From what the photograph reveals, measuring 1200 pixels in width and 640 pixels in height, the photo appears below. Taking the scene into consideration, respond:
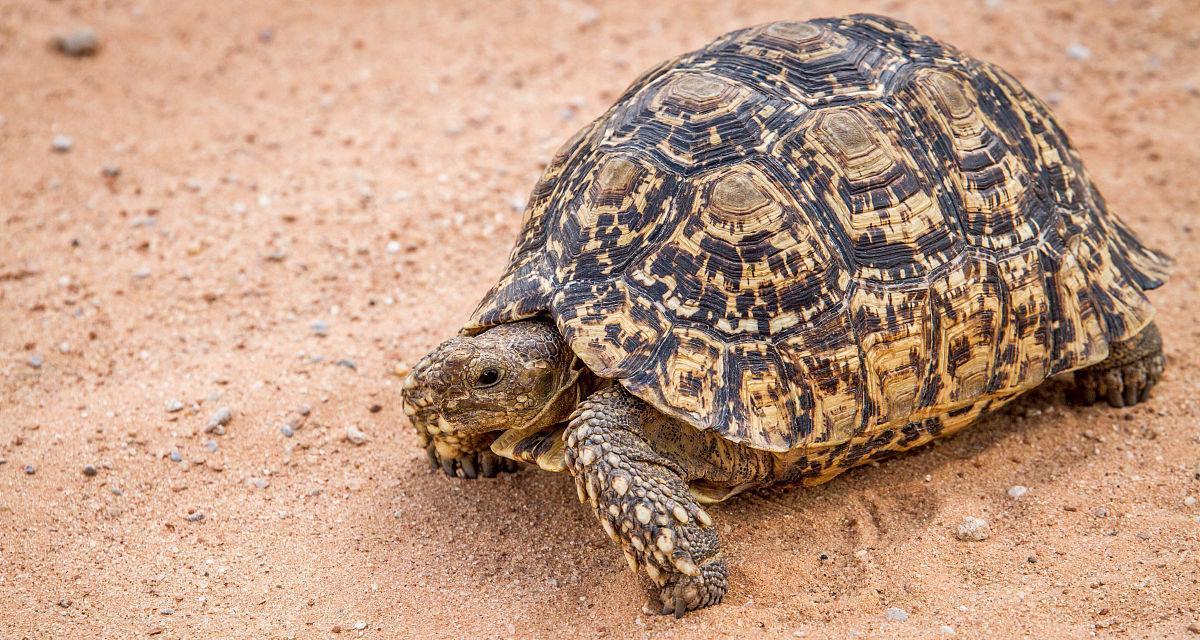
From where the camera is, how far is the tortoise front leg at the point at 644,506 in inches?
131

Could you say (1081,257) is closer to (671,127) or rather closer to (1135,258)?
(1135,258)

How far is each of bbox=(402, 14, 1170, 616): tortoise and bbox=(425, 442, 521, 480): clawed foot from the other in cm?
1

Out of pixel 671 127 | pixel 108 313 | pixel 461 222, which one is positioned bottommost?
pixel 108 313

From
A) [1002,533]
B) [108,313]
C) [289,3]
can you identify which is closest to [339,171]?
[108,313]

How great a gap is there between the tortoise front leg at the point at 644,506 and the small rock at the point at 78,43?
5.50m

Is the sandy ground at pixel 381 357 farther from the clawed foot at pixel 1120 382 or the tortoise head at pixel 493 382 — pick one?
the tortoise head at pixel 493 382

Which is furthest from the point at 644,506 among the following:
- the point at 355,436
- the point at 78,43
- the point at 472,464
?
the point at 78,43

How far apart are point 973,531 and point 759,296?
1.16m

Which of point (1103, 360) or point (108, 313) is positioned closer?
point (1103, 360)

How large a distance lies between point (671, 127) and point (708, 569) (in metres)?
1.55

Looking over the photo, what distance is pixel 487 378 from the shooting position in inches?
140

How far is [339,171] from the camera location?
6215mm

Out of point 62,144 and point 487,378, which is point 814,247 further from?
point 62,144

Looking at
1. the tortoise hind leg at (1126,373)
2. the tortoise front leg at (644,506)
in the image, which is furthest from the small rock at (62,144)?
the tortoise hind leg at (1126,373)
